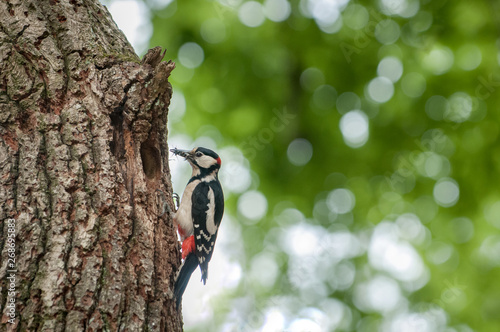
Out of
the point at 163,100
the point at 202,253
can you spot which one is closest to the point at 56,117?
the point at 163,100

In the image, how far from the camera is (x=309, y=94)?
5.09 m

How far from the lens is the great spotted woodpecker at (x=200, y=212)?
133 inches

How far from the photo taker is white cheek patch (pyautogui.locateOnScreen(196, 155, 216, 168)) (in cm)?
418

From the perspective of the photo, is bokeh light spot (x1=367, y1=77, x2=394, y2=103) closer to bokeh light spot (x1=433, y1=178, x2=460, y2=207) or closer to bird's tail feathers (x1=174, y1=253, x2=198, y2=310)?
bokeh light spot (x1=433, y1=178, x2=460, y2=207)

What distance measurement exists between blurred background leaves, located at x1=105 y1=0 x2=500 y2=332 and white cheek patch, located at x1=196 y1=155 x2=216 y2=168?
0.98m

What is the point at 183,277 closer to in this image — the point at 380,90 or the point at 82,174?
the point at 82,174

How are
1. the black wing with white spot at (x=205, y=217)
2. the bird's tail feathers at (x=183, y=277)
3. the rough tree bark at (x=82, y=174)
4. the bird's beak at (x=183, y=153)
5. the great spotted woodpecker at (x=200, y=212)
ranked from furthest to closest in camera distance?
the bird's beak at (x=183, y=153)
the black wing with white spot at (x=205, y=217)
the great spotted woodpecker at (x=200, y=212)
the bird's tail feathers at (x=183, y=277)
the rough tree bark at (x=82, y=174)

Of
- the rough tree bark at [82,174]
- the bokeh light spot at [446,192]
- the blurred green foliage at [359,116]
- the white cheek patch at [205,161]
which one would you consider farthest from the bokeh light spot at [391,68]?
the rough tree bark at [82,174]

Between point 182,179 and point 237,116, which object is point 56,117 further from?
point 182,179

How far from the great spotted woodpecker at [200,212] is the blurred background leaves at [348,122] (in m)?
1.00

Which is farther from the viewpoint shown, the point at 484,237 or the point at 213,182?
the point at 484,237

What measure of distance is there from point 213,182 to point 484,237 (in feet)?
11.5

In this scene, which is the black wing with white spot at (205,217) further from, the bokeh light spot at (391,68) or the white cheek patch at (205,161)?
the bokeh light spot at (391,68)

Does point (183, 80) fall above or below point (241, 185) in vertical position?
above
